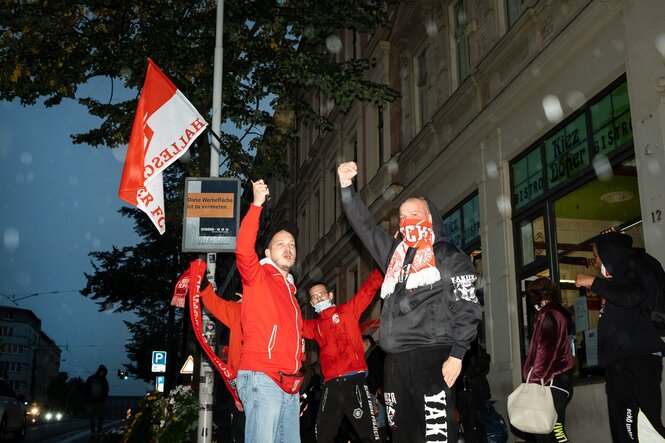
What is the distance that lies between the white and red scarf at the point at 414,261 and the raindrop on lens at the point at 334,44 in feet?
74.7

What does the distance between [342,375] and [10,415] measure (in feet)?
39.0

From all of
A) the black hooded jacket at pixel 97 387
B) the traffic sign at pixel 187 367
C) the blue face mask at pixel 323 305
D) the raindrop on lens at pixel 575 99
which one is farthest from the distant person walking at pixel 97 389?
the raindrop on lens at pixel 575 99

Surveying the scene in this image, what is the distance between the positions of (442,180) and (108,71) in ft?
22.9

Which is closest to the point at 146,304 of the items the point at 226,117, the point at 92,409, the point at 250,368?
the point at 92,409

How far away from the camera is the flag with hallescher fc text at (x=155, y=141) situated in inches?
380

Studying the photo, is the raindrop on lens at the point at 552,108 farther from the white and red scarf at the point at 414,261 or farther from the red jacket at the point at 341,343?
the white and red scarf at the point at 414,261

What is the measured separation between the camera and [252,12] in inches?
587

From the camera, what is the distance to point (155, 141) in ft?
32.7

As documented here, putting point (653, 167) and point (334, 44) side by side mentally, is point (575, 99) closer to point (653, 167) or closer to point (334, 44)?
point (653, 167)

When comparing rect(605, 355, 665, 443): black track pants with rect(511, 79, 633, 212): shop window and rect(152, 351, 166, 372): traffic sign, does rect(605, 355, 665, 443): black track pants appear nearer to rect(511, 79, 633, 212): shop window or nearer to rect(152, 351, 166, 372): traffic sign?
rect(511, 79, 633, 212): shop window

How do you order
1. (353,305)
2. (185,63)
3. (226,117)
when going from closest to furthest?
(353,305) → (185,63) → (226,117)

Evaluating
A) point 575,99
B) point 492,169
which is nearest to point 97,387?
point 492,169

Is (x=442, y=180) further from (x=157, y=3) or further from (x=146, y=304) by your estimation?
(x=146, y=304)

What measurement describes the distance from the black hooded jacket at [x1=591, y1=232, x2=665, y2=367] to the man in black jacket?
164cm
